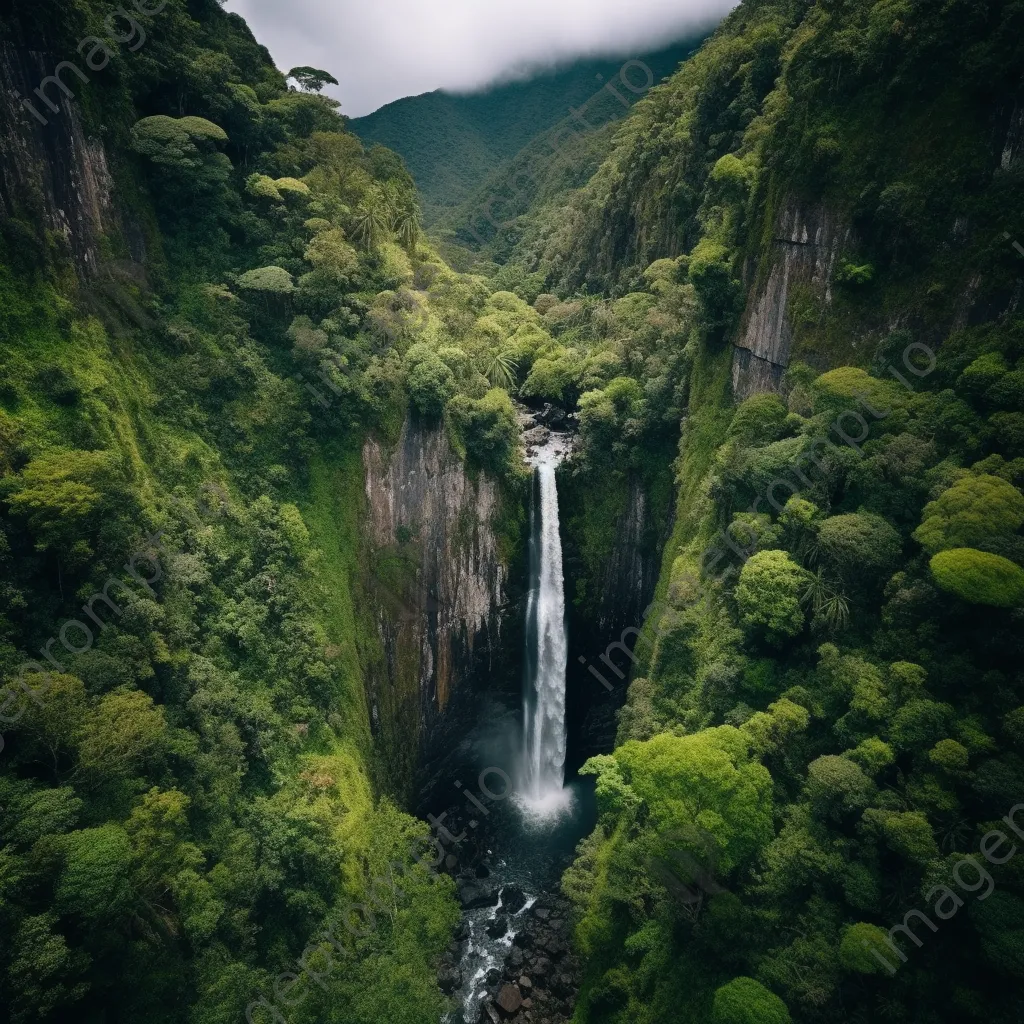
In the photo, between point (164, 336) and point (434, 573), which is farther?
point (434, 573)

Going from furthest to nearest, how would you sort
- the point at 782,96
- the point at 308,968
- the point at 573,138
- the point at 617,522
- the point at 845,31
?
the point at 573,138
the point at 617,522
the point at 782,96
the point at 845,31
the point at 308,968

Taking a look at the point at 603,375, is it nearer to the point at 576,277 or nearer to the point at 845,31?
the point at 845,31

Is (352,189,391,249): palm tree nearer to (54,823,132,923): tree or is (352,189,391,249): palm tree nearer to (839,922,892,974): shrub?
(54,823,132,923): tree

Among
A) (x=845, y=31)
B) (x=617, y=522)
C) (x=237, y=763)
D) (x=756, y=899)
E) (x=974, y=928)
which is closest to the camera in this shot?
(x=974, y=928)

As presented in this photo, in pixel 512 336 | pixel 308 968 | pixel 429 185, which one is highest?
pixel 429 185

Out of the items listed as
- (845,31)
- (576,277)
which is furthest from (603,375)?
(576,277)

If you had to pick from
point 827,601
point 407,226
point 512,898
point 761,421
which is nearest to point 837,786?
point 827,601

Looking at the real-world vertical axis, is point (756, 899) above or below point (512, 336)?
below

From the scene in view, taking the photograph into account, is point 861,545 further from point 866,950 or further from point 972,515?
point 866,950
